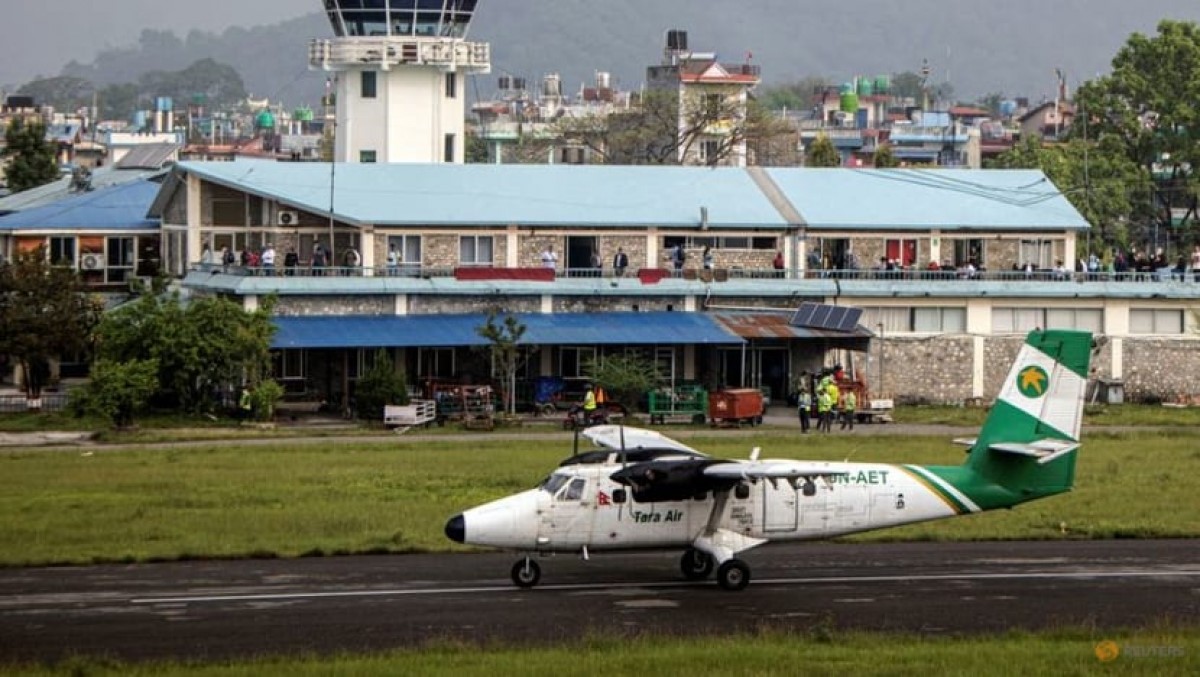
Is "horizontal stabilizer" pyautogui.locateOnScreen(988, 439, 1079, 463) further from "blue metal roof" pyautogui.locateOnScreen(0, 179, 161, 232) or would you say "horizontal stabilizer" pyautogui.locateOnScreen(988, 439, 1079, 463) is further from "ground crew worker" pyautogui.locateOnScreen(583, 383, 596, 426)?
"blue metal roof" pyautogui.locateOnScreen(0, 179, 161, 232)

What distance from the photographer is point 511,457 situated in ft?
164

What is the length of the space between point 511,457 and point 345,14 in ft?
140

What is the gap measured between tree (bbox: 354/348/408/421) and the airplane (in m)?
25.7

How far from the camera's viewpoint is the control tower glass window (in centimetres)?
8762

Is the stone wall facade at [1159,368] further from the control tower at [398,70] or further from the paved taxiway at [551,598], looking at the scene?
the paved taxiway at [551,598]

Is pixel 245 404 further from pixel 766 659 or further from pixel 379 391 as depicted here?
pixel 766 659

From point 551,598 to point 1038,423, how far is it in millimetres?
8896

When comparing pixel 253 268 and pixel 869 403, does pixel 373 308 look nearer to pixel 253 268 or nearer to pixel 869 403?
pixel 253 268

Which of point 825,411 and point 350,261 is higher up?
point 350,261

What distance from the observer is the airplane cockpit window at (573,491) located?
32094mm

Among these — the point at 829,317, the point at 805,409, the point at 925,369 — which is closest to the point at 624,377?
the point at 805,409

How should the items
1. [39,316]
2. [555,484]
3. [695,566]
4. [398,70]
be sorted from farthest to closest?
1. [398,70]
2. [39,316]
3. [695,566]
4. [555,484]

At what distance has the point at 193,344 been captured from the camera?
59031mm

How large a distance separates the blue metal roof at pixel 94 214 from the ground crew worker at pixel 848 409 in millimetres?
31559
